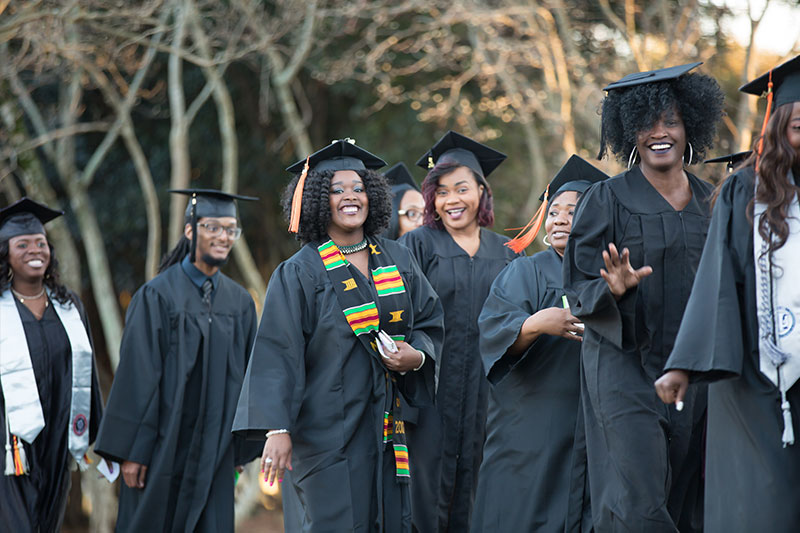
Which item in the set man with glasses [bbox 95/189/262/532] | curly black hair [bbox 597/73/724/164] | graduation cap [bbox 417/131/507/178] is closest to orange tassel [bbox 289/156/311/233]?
graduation cap [bbox 417/131/507/178]

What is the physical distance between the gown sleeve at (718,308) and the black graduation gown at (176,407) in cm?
413

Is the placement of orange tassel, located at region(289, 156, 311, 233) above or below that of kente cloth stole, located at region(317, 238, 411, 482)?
above

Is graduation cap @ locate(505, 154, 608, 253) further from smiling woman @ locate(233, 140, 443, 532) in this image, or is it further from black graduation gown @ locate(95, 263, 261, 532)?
black graduation gown @ locate(95, 263, 261, 532)

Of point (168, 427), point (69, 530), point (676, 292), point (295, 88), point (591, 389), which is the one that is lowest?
point (69, 530)

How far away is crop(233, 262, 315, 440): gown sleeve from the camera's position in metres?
5.45

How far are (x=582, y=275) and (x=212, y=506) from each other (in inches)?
141

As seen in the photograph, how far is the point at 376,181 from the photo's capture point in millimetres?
6148

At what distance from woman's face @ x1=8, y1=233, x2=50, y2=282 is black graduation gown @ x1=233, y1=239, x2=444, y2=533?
2645 mm

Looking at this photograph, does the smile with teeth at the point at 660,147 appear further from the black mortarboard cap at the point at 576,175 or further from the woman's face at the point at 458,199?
the woman's face at the point at 458,199

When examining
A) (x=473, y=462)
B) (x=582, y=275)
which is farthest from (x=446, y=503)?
(x=582, y=275)

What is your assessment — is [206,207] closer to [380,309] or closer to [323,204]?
[323,204]

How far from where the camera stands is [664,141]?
5109 mm

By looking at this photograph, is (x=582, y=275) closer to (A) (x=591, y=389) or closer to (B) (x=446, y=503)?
(A) (x=591, y=389)

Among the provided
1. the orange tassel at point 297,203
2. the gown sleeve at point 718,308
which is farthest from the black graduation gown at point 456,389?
the gown sleeve at point 718,308
